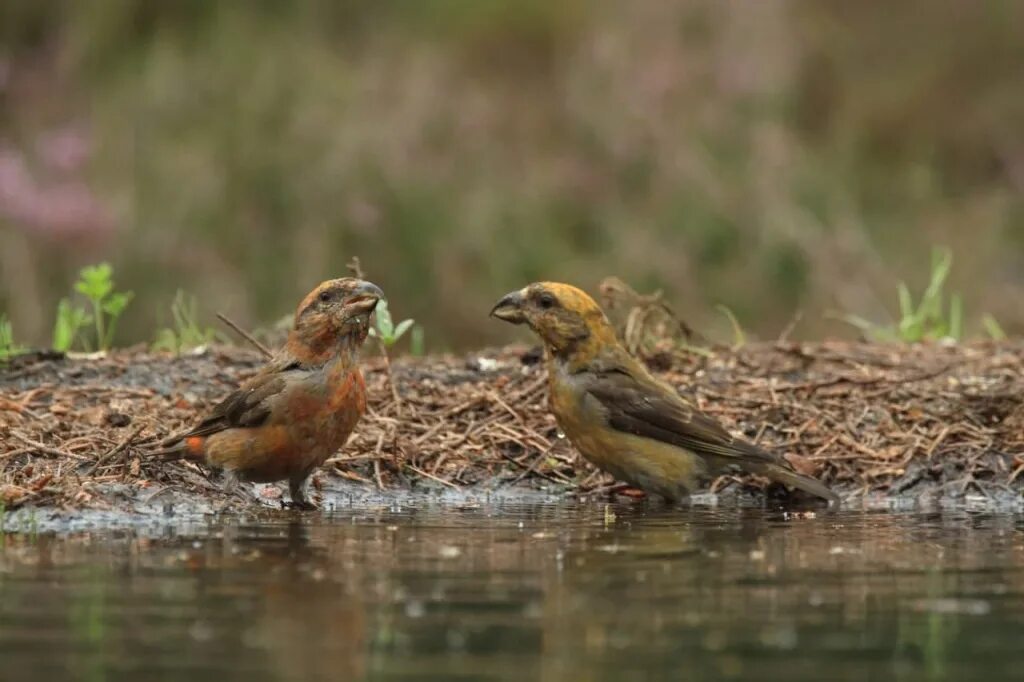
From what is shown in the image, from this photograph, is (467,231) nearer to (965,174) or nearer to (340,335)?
(965,174)

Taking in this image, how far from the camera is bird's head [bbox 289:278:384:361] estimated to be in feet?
27.1

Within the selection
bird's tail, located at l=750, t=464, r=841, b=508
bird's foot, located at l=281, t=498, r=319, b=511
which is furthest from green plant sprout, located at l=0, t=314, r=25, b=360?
bird's tail, located at l=750, t=464, r=841, b=508

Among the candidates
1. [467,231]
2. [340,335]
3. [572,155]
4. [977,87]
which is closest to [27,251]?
[467,231]

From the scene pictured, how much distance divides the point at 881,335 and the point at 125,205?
6.69 meters

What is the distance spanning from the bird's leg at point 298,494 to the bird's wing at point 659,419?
4.42ft

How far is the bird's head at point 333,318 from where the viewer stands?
27.1ft

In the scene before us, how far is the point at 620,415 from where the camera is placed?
873cm

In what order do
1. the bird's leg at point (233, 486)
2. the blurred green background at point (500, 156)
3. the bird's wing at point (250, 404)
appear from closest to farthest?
1. the bird's wing at point (250, 404)
2. the bird's leg at point (233, 486)
3. the blurred green background at point (500, 156)

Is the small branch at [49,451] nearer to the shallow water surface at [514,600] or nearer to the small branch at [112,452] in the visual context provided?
the small branch at [112,452]

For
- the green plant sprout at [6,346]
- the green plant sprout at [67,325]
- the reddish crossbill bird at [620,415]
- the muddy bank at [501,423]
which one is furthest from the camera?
the green plant sprout at [67,325]

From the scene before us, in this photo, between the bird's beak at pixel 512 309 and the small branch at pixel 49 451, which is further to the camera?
the bird's beak at pixel 512 309

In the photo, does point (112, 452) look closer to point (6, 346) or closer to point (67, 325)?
point (6, 346)

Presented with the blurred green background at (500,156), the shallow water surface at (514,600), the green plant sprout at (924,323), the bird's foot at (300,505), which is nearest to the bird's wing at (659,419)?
the shallow water surface at (514,600)

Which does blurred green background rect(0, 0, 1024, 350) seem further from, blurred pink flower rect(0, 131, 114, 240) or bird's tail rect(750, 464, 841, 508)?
bird's tail rect(750, 464, 841, 508)
